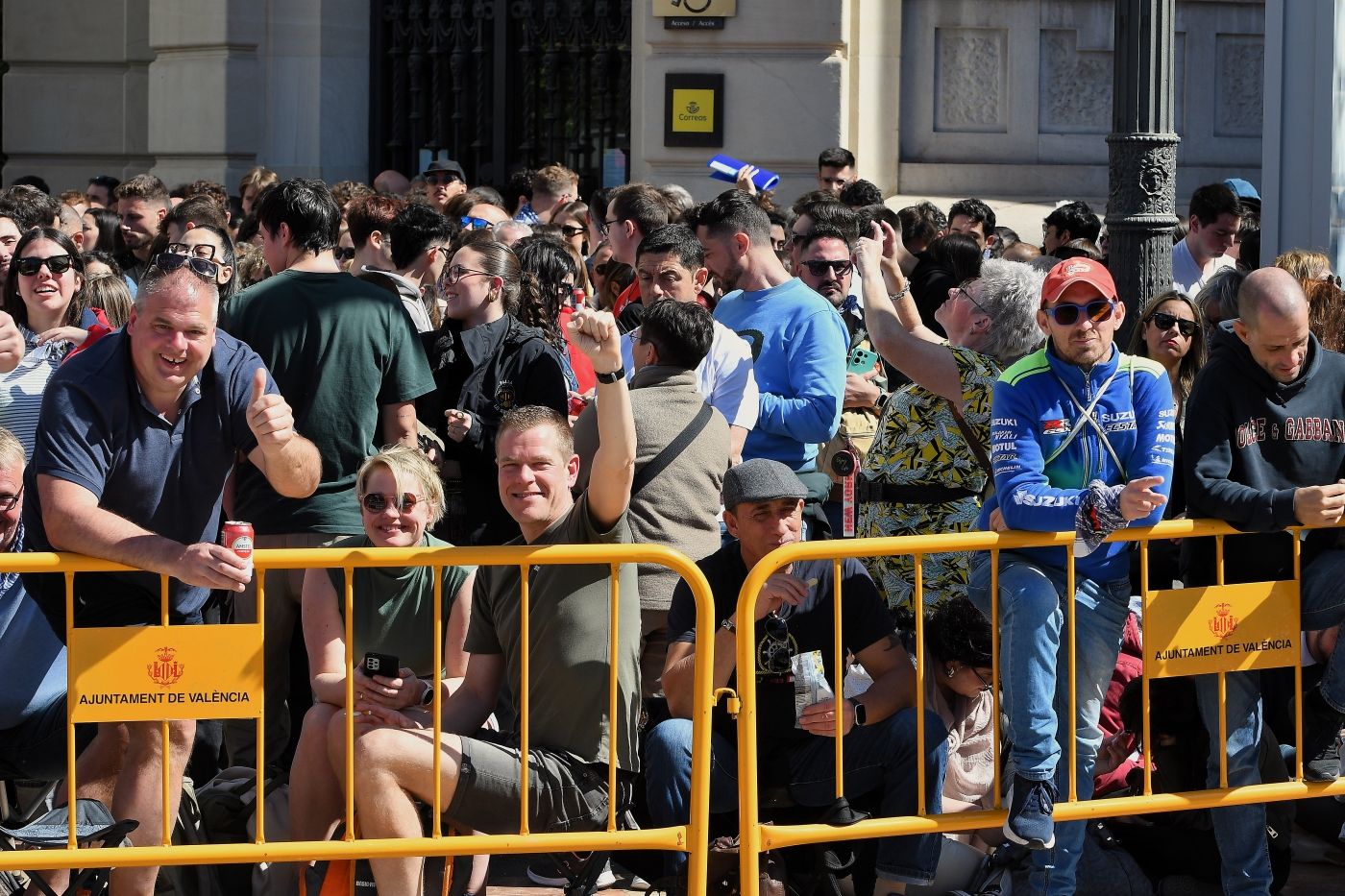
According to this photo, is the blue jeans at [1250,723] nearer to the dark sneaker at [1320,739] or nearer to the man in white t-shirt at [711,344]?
the dark sneaker at [1320,739]

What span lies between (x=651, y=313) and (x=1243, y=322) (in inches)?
77.6

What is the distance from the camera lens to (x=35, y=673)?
5570mm

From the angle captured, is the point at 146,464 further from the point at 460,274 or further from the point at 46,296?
the point at 46,296

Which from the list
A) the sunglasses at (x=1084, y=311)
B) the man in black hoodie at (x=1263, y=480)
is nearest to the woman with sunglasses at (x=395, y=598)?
the sunglasses at (x=1084, y=311)

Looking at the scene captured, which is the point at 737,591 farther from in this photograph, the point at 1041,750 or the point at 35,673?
the point at 35,673

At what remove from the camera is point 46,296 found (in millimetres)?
7566

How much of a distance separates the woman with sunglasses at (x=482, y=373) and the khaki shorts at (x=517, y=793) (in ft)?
6.25

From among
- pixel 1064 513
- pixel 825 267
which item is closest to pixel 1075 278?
pixel 1064 513

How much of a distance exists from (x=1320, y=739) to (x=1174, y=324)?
1.74 meters

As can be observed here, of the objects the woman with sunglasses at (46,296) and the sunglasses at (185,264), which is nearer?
the sunglasses at (185,264)

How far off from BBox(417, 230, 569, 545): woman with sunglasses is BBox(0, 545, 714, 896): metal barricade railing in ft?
6.22

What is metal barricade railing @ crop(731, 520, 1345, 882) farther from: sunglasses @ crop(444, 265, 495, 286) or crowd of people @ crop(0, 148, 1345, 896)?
sunglasses @ crop(444, 265, 495, 286)

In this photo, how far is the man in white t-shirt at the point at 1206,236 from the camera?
33.3 feet

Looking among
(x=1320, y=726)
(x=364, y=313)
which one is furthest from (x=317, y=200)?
(x=1320, y=726)
